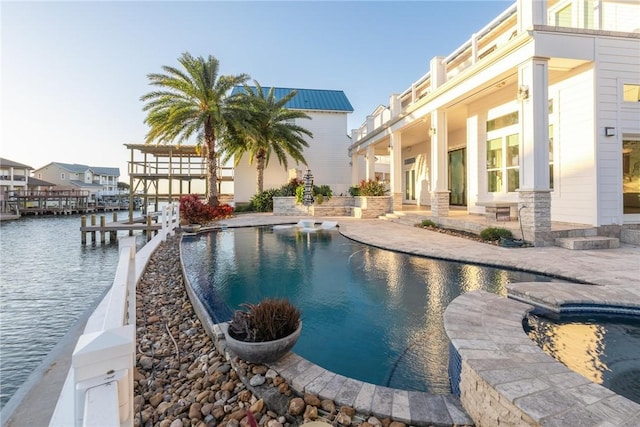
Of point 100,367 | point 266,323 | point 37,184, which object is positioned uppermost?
point 37,184

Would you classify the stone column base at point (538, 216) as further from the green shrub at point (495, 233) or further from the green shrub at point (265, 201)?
the green shrub at point (265, 201)

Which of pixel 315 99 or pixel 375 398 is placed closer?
pixel 375 398

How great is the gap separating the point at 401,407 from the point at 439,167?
34.8 ft

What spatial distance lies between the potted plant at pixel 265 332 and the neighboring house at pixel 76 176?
58265 millimetres

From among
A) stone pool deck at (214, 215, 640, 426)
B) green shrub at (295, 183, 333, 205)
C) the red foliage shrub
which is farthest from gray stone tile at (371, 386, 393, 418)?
green shrub at (295, 183, 333, 205)

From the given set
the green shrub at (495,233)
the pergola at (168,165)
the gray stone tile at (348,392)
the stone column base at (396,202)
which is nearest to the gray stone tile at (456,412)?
the gray stone tile at (348,392)

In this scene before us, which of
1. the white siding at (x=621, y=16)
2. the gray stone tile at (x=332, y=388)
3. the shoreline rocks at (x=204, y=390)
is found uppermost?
the white siding at (x=621, y=16)

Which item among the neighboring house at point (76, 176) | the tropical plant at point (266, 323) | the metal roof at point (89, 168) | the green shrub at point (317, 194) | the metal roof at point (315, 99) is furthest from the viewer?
the metal roof at point (89, 168)

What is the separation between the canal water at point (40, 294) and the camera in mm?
4445

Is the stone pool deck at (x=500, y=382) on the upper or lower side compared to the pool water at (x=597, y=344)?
upper

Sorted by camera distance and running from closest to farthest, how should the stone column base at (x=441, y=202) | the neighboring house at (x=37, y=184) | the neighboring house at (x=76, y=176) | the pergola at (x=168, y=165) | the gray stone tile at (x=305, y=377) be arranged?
the gray stone tile at (x=305, y=377) < the stone column base at (x=441, y=202) < the pergola at (x=168, y=165) < the neighboring house at (x=37, y=184) < the neighboring house at (x=76, y=176)

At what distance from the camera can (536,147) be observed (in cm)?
744

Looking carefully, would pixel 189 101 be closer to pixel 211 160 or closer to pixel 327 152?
pixel 211 160

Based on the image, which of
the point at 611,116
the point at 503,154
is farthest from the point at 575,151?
the point at 503,154
